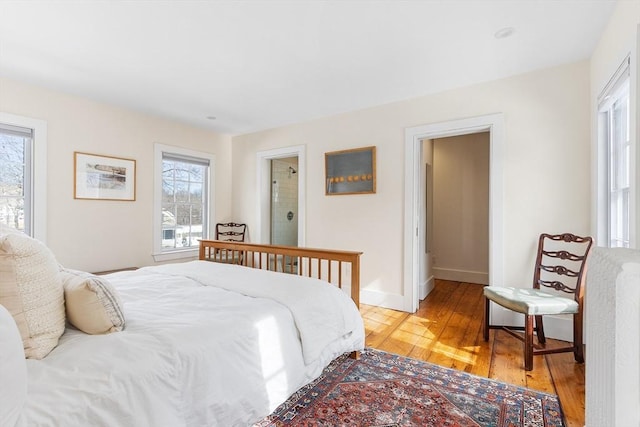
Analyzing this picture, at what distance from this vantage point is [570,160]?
2.59 meters

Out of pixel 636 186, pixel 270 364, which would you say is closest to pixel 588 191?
pixel 636 186

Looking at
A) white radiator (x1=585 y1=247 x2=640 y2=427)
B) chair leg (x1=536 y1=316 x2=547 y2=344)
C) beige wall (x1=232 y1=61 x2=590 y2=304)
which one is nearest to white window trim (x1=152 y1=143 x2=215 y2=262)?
beige wall (x1=232 y1=61 x2=590 y2=304)

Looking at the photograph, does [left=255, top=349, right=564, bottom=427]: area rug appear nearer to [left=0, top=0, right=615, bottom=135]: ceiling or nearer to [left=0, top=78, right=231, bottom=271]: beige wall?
[left=0, top=0, right=615, bottom=135]: ceiling

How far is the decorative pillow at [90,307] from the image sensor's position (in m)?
1.20

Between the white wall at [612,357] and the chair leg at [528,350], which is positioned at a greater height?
the white wall at [612,357]

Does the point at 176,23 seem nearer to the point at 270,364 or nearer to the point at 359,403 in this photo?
the point at 270,364

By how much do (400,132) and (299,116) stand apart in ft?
4.44

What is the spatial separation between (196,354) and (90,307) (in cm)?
46

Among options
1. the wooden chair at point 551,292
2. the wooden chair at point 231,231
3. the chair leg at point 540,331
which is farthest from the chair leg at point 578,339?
the wooden chair at point 231,231

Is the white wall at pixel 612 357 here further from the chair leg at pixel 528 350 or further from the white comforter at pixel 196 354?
the white comforter at pixel 196 354

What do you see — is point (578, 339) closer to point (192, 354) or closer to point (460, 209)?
point (192, 354)

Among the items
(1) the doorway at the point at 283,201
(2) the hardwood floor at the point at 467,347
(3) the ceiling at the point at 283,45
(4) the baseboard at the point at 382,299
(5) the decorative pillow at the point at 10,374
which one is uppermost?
(3) the ceiling at the point at 283,45

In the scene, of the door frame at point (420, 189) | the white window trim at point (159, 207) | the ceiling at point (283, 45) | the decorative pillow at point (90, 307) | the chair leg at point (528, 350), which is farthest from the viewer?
the white window trim at point (159, 207)

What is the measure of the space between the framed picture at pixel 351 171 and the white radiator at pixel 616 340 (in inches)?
110
